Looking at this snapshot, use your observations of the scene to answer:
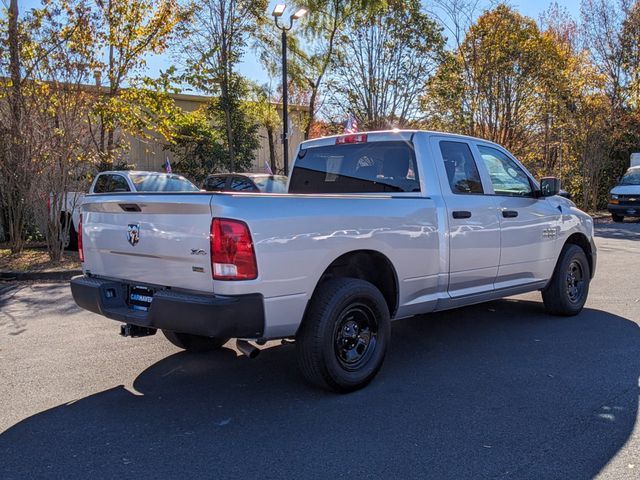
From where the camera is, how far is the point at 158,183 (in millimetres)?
12695

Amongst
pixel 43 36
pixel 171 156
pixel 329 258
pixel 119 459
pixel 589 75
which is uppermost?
pixel 589 75

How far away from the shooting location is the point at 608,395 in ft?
13.8

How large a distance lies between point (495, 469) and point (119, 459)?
2073 millimetres

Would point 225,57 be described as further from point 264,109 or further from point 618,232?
point 618,232

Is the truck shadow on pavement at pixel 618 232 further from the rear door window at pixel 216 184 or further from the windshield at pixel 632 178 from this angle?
the rear door window at pixel 216 184

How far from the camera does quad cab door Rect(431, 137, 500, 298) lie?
5.18 meters

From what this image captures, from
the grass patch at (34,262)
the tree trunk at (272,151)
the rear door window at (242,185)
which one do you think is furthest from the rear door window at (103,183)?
the tree trunk at (272,151)

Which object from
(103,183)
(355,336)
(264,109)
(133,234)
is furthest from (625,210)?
(133,234)

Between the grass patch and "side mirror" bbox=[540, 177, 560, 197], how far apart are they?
7.88m

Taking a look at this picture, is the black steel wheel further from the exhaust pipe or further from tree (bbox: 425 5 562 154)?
tree (bbox: 425 5 562 154)

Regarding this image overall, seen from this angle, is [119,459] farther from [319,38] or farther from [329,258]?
[319,38]

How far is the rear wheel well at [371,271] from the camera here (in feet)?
15.0

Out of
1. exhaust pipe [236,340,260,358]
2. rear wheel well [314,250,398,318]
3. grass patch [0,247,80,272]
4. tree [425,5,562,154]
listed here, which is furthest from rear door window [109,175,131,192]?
tree [425,5,562,154]

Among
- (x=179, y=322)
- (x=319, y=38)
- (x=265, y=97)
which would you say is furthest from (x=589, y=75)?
(x=179, y=322)
